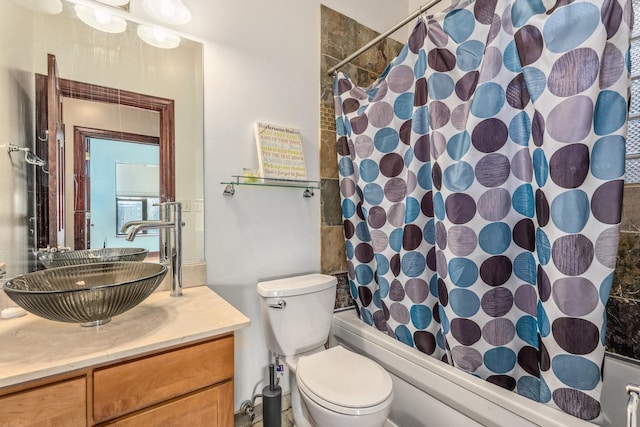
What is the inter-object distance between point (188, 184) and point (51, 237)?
539 millimetres

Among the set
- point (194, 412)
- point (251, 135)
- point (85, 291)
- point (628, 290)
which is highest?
point (251, 135)

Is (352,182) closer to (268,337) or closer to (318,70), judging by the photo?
(318,70)

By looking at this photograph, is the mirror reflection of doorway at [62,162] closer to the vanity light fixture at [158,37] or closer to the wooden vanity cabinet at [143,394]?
the vanity light fixture at [158,37]

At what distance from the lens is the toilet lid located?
3.65ft

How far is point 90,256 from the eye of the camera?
3.94 ft

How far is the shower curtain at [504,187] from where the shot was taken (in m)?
0.89

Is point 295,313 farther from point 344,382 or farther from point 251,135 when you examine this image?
point 251,135

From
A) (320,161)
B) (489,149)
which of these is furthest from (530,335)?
(320,161)

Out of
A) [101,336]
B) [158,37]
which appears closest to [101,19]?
[158,37]

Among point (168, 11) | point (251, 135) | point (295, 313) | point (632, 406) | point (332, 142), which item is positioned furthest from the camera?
point (332, 142)

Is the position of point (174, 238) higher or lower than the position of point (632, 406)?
higher

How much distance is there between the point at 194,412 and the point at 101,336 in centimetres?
35

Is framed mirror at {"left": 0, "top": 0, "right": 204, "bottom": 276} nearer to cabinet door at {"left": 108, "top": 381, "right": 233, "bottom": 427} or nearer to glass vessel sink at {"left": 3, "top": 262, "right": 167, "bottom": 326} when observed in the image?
glass vessel sink at {"left": 3, "top": 262, "right": 167, "bottom": 326}

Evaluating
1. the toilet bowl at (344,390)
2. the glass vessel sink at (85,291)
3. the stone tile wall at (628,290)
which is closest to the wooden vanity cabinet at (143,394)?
the glass vessel sink at (85,291)
